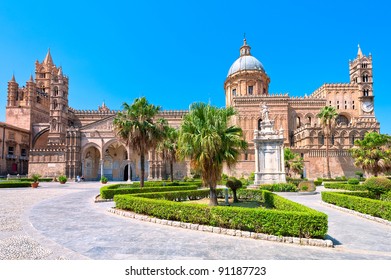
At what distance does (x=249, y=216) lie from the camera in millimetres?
8156

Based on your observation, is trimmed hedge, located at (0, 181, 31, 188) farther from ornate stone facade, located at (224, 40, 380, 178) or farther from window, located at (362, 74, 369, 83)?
window, located at (362, 74, 369, 83)

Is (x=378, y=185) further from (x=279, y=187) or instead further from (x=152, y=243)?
(x=152, y=243)

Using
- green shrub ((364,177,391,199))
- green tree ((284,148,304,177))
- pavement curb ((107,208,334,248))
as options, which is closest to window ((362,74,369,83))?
green tree ((284,148,304,177))

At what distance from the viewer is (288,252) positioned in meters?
6.45

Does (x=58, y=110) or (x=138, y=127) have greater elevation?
(x=58, y=110)

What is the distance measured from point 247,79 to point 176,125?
1872 centimetres

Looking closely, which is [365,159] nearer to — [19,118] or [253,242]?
[253,242]

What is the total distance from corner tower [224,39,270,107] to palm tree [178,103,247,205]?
4119 centimetres

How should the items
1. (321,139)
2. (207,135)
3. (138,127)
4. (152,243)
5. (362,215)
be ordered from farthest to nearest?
(321,139) < (138,127) < (207,135) < (362,215) < (152,243)

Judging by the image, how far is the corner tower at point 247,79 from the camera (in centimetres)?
5478

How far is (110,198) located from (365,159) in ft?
81.2

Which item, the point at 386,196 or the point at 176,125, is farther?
the point at 176,125

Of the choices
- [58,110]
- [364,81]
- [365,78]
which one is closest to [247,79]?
[364,81]
